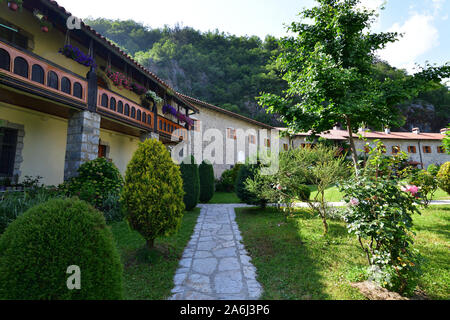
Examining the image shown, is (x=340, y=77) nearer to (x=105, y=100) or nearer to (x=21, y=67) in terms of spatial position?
(x=105, y=100)

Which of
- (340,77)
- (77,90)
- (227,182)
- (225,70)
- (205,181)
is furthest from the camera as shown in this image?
(225,70)

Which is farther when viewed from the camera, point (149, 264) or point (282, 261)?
point (282, 261)

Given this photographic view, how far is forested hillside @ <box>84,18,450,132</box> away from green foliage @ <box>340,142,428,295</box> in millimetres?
29755

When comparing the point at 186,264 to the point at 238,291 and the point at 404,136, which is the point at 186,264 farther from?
the point at 404,136

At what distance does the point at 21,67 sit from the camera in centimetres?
564

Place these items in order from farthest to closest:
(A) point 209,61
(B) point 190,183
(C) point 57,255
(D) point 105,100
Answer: (A) point 209,61 → (B) point 190,183 → (D) point 105,100 → (C) point 57,255

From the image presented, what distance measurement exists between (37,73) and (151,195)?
5.40 m

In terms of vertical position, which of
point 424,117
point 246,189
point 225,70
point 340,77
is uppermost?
point 225,70

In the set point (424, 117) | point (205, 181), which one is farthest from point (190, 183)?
point (424, 117)

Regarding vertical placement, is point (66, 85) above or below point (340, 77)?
above

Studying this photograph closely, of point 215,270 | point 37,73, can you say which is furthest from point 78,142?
point 215,270

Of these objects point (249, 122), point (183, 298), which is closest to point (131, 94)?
point (183, 298)

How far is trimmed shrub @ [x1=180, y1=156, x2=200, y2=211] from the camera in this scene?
8.79 metres

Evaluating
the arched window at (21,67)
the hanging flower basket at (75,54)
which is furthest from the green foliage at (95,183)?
the hanging flower basket at (75,54)
